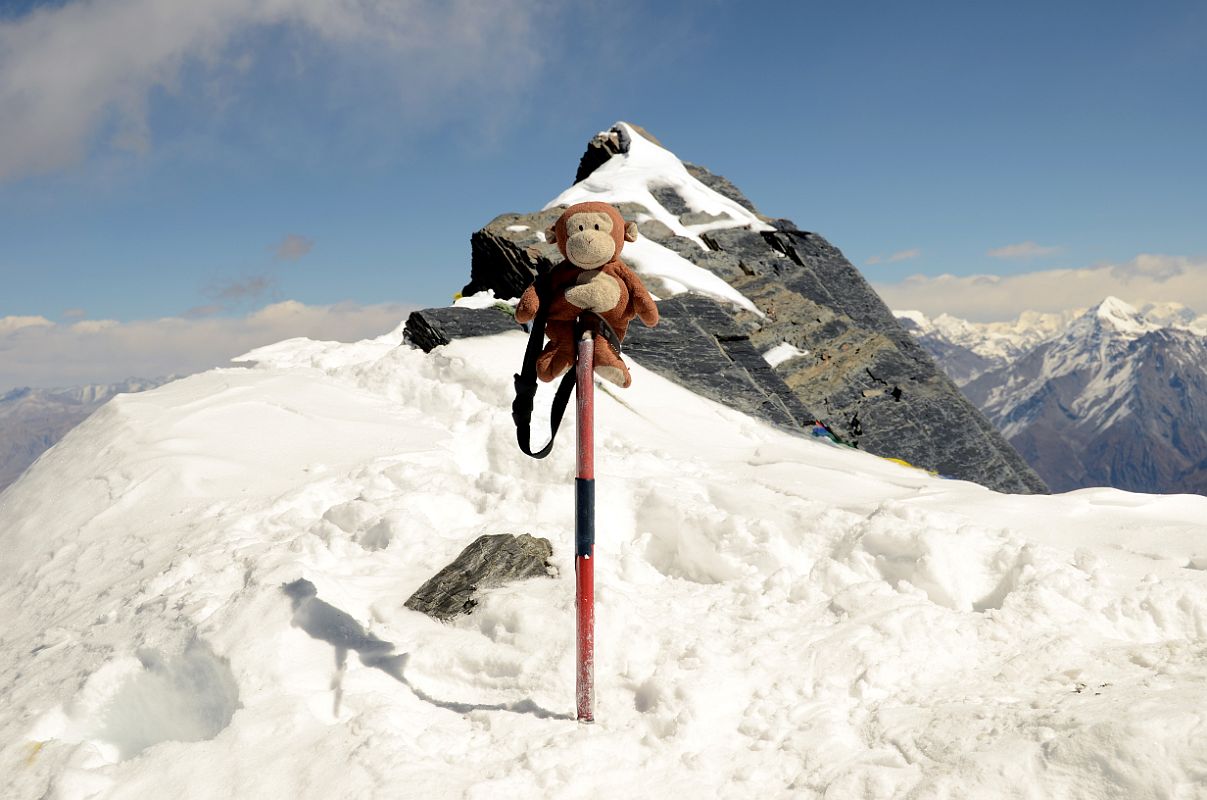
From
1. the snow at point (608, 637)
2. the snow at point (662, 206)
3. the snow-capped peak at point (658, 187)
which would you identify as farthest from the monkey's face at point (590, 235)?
the snow-capped peak at point (658, 187)

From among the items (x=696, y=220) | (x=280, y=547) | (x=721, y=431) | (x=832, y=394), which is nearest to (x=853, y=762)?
(x=280, y=547)

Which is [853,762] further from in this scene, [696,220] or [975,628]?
[696,220]

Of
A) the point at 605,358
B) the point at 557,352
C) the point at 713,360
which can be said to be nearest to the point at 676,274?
the point at 713,360

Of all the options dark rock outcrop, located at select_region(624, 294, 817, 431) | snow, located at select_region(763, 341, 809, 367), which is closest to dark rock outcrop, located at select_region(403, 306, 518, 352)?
dark rock outcrop, located at select_region(624, 294, 817, 431)

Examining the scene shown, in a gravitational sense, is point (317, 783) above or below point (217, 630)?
below

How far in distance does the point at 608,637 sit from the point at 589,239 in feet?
8.63

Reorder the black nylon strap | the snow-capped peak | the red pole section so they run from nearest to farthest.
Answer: the red pole section < the black nylon strap < the snow-capped peak

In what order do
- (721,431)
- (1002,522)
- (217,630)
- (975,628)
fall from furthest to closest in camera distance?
(721,431) < (1002,522) < (217,630) < (975,628)

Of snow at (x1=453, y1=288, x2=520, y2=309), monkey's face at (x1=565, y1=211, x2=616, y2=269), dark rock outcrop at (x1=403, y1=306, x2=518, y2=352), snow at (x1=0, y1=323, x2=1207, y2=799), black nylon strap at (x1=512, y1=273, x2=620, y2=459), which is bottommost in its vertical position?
snow at (x1=0, y1=323, x2=1207, y2=799)

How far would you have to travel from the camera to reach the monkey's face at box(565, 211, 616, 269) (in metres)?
4.38

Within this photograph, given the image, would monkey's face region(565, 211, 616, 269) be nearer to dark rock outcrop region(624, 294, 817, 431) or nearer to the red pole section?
the red pole section

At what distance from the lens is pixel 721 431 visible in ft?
38.1

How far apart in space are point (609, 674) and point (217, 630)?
9.04ft

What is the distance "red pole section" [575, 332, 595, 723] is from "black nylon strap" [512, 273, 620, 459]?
1.07ft
